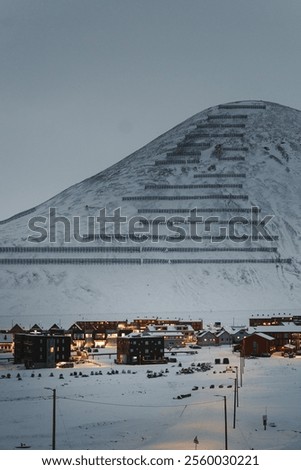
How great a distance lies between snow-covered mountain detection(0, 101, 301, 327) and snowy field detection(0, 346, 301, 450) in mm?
56494

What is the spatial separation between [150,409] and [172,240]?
338 ft

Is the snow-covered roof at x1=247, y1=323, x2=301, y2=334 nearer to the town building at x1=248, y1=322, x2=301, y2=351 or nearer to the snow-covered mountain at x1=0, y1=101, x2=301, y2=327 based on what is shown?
the town building at x1=248, y1=322, x2=301, y2=351

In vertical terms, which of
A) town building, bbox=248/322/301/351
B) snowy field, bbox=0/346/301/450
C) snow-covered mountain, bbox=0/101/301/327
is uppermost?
snow-covered mountain, bbox=0/101/301/327

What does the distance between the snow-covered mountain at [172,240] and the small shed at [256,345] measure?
40.2 m

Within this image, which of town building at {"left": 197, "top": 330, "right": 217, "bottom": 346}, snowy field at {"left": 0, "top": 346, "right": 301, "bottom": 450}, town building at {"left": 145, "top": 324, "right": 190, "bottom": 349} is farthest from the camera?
town building at {"left": 197, "top": 330, "right": 217, "bottom": 346}

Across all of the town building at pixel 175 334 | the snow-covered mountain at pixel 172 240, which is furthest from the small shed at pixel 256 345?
the snow-covered mountain at pixel 172 240

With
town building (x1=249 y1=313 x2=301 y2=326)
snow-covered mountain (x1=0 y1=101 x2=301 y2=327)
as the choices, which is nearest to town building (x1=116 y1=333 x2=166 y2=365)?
town building (x1=249 y1=313 x2=301 y2=326)

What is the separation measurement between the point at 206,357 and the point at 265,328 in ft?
47.2

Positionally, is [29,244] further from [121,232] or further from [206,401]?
[206,401]

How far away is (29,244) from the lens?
138 m

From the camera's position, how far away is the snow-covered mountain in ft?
390

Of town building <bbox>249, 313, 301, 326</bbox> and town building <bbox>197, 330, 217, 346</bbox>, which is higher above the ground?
town building <bbox>249, 313, 301, 326</bbox>

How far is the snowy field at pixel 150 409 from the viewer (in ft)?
91.2
